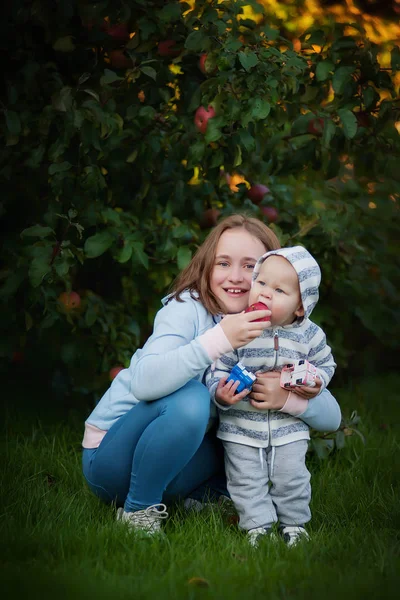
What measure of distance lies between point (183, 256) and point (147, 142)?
455 millimetres

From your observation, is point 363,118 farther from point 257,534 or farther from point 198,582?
point 198,582

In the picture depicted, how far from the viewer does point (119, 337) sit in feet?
11.1

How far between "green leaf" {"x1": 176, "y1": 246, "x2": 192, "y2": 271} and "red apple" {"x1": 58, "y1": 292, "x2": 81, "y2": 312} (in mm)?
440

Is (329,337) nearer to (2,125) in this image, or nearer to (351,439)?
(351,439)

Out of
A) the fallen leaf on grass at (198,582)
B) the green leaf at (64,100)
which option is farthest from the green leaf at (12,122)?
the fallen leaf on grass at (198,582)

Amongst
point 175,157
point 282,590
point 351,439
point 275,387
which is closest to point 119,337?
point 175,157

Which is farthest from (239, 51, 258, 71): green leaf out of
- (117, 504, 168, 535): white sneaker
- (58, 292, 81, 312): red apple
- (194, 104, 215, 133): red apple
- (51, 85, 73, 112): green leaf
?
(117, 504, 168, 535): white sneaker

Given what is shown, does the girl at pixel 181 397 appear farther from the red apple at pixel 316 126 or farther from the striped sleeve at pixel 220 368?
the red apple at pixel 316 126

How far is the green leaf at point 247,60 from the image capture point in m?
2.62

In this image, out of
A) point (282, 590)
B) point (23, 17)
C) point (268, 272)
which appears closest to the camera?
point (282, 590)

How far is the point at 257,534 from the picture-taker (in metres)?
2.29

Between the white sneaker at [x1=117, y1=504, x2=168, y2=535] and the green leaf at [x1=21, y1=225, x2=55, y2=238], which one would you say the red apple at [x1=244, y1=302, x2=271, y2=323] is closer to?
the white sneaker at [x1=117, y1=504, x2=168, y2=535]

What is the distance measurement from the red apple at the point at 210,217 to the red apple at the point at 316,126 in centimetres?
47

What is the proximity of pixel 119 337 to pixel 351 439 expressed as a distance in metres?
0.99
